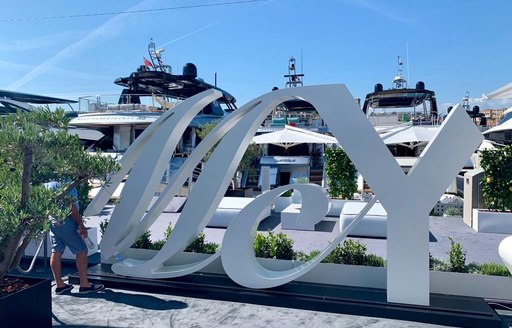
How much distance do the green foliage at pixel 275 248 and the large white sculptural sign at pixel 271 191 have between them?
0.52 metres

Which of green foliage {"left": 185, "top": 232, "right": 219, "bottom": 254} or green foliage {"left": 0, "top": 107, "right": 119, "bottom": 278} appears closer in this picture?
green foliage {"left": 0, "top": 107, "right": 119, "bottom": 278}

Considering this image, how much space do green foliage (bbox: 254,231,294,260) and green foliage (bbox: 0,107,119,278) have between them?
2.51m

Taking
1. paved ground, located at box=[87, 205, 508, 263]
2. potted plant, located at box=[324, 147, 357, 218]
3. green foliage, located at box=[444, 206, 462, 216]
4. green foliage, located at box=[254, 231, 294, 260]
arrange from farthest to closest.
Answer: potted plant, located at box=[324, 147, 357, 218] < green foliage, located at box=[444, 206, 462, 216] < paved ground, located at box=[87, 205, 508, 263] < green foliage, located at box=[254, 231, 294, 260]

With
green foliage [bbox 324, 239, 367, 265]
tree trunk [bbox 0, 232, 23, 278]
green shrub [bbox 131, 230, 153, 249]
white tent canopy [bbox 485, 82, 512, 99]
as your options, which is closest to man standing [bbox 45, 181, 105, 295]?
green shrub [bbox 131, 230, 153, 249]

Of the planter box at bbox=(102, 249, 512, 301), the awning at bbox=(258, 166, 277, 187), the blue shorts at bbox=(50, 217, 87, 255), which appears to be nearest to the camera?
the planter box at bbox=(102, 249, 512, 301)

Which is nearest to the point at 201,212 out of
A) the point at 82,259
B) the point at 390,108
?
the point at 82,259

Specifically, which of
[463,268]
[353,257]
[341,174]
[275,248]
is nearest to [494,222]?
[341,174]

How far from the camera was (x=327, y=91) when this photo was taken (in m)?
4.40

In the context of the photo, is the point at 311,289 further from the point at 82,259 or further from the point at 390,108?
the point at 390,108

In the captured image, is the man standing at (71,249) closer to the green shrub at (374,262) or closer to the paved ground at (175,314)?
the paved ground at (175,314)

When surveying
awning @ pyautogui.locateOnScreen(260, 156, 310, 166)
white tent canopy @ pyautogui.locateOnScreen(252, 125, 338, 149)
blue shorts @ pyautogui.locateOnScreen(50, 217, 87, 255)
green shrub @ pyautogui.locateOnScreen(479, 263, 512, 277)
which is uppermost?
white tent canopy @ pyautogui.locateOnScreen(252, 125, 338, 149)

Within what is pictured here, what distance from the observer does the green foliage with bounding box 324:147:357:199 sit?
1048 centimetres

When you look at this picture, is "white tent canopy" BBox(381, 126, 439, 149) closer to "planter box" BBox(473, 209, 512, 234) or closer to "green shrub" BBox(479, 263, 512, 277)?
"planter box" BBox(473, 209, 512, 234)

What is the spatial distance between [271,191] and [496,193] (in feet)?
20.8
